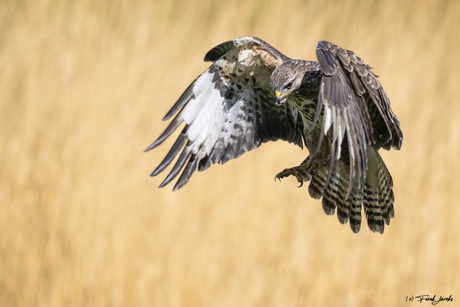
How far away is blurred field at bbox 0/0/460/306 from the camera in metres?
6.14

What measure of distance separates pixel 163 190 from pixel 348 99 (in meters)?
2.98

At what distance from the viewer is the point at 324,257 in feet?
20.7

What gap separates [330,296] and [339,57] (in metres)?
3.11

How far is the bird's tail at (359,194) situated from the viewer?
4590 millimetres

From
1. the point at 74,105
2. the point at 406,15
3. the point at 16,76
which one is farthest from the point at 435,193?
the point at 16,76

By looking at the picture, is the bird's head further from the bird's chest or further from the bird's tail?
the bird's tail

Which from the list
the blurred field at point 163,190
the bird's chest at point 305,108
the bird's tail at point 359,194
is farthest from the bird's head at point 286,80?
the blurred field at point 163,190

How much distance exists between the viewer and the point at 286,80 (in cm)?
413

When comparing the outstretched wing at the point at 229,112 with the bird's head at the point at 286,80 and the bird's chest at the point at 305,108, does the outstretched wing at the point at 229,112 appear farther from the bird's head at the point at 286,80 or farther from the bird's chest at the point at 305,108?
the bird's head at the point at 286,80

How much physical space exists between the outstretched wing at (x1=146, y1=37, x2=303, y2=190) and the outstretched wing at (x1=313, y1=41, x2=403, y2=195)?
2.79 feet

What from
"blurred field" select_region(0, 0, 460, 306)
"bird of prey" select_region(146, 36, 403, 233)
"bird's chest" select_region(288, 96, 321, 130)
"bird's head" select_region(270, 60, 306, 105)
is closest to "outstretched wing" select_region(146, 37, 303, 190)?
Answer: "bird of prey" select_region(146, 36, 403, 233)

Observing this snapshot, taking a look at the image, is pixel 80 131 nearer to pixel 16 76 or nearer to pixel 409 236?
pixel 16 76

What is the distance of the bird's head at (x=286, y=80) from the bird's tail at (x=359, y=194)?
663 mm

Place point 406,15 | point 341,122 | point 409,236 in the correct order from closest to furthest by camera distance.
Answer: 1. point 341,122
2. point 409,236
3. point 406,15
